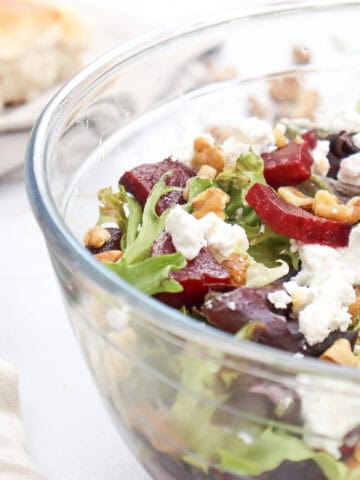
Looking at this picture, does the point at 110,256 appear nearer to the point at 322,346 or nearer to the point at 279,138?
the point at 322,346

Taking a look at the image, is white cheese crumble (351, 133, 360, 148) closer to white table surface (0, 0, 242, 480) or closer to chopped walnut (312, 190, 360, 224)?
chopped walnut (312, 190, 360, 224)

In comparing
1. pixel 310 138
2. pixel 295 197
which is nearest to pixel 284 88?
pixel 310 138

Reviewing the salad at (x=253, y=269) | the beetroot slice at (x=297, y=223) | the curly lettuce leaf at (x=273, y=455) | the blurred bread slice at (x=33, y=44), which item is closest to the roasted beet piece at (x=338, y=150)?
the salad at (x=253, y=269)

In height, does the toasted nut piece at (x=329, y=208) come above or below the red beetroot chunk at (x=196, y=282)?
below

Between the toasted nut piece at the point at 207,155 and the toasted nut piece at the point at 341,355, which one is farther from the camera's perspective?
the toasted nut piece at the point at 207,155

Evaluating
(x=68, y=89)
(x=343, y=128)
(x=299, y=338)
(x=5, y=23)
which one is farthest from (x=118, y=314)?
(x=5, y=23)

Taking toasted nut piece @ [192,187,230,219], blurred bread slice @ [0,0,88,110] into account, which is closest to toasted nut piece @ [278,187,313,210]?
toasted nut piece @ [192,187,230,219]

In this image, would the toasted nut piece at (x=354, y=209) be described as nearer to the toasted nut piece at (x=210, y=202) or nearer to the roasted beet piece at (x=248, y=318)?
the toasted nut piece at (x=210, y=202)
